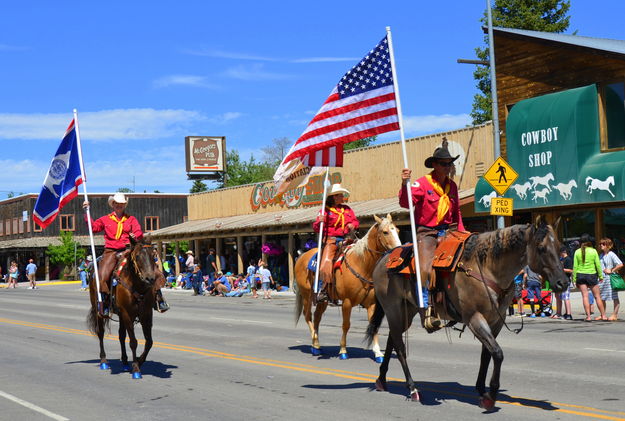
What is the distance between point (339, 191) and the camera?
43.0 feet

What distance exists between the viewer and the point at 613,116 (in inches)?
1005

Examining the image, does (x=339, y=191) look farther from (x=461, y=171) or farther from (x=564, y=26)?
(x=564, y=26)

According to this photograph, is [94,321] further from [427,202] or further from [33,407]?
[427,202]

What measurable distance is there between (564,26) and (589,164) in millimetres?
25091

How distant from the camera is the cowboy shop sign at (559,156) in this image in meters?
24.8

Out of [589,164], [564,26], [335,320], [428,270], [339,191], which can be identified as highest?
[564,26]

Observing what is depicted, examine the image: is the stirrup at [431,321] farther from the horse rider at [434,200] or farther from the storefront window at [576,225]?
the storefront window at [576,225]

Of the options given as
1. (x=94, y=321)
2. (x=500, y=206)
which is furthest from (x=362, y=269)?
(x=500, y=206)

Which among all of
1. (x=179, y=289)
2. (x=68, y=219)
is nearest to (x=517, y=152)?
(x=179, y=289)

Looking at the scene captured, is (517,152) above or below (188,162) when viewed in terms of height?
below

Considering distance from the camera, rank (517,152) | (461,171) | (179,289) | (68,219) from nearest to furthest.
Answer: (517,152) → (461,171) → (179,289) → (68,219)

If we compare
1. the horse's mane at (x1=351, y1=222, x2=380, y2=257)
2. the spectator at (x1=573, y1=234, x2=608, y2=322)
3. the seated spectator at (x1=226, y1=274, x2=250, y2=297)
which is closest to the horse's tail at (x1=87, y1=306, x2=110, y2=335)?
the horse's mane at (x1=351, y1=222, x2=380, y2=257)

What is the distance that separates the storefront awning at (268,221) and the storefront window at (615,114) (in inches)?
219

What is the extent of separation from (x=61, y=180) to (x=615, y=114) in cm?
1847
